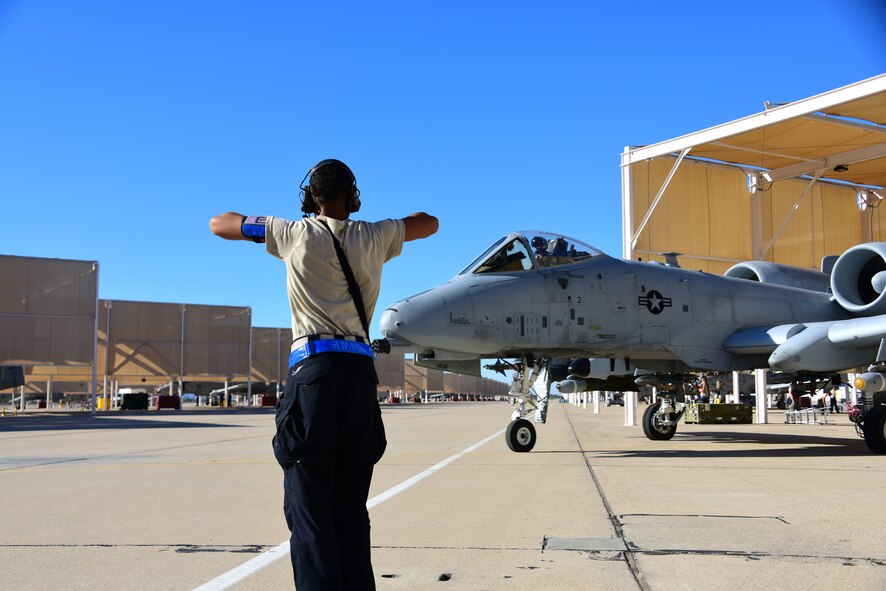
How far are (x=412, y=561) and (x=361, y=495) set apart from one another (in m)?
1.58

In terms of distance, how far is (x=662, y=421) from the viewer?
47.1 ft

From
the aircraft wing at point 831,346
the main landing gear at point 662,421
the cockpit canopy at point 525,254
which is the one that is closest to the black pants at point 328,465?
the cockpit canopy at point 525,254

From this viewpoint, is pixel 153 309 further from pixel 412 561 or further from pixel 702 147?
pixel 412 561

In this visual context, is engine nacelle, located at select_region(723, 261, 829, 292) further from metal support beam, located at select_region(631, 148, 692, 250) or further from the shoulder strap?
the shoulder strap

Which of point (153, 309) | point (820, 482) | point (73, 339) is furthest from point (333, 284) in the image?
point (153, 309)

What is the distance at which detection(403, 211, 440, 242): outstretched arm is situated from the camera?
10.2ft

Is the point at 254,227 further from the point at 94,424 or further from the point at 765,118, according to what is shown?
the point at 94,424

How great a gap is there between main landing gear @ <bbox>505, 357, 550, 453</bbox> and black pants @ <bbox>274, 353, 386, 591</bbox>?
8946 mm

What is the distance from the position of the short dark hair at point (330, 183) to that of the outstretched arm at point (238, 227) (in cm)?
23

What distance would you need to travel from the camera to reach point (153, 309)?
6009 cm

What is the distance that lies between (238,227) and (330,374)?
0.70 meters

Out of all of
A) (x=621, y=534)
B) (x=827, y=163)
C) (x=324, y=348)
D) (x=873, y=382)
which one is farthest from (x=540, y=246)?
(x=827, y=163)

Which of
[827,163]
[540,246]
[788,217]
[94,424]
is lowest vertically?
[94,424]

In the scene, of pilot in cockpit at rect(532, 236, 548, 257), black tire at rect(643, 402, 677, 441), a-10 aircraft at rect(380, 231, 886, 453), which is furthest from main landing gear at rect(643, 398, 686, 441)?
pilot in cockpit at rect(532, 236, 548, 257)
